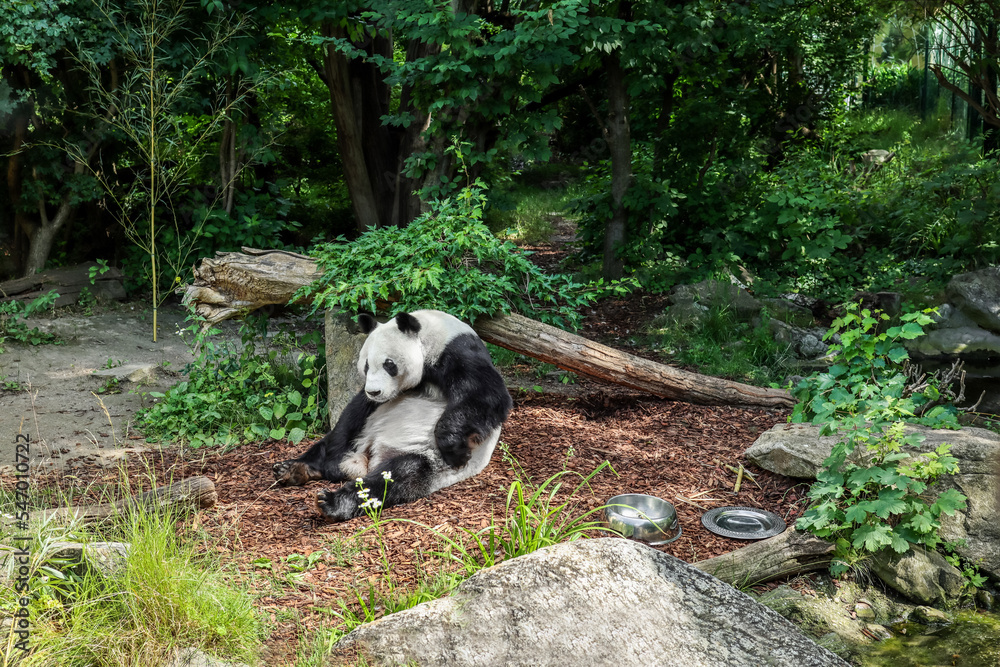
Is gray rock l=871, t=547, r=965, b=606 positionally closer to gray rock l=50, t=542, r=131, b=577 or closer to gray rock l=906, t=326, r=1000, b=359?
gray rock l=50, t=542, r=131, b=577

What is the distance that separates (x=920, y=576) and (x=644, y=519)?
1.31 metres

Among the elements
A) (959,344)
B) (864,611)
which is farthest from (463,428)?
(959,344)

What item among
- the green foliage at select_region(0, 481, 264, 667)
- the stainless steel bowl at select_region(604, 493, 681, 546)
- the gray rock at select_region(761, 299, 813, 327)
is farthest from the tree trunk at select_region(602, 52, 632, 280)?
the green foliage at select_region(0, 481, 264, 667)

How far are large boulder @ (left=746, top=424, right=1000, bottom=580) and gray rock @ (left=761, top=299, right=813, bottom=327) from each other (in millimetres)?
3889

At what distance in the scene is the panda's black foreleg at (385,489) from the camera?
3799 millimetres

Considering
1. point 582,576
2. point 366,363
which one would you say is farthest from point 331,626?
point 366,363

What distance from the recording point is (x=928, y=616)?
11.4 ft

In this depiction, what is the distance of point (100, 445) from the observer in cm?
516

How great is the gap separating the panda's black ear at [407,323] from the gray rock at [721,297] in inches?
186

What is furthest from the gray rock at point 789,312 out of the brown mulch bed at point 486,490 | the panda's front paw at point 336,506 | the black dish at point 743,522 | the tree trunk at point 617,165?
the panda's front paw at point 336,506

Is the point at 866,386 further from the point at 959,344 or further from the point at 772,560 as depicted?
the point at 959,344

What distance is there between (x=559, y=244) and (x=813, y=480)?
857cm

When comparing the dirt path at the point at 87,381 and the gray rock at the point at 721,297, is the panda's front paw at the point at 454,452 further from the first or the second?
the gray rock at the point at 721,297

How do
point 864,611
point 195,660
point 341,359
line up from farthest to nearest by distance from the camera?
point 341,359
point 864,611
point 195,660
